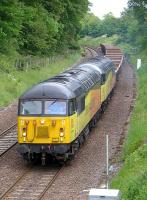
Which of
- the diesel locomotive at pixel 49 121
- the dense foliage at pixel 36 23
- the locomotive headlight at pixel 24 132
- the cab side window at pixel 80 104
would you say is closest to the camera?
the diesel locomotive at pixel 49 121

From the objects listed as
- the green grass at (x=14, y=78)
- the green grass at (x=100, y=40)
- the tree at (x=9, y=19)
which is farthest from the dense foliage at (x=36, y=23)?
the green grass at (x=100, y=40)

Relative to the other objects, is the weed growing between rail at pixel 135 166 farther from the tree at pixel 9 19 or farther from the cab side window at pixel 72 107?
the tree at pixel 9 19

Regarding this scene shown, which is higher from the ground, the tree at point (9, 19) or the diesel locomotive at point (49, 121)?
the tree at point (9, 19)

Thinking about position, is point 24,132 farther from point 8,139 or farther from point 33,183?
point 8,139

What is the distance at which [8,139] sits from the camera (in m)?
25.6

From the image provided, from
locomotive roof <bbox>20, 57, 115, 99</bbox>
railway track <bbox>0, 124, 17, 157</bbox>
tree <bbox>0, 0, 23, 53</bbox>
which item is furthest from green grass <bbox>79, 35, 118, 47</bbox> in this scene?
locomotive roof <bbox>20, 57, 115, 99</bbox>

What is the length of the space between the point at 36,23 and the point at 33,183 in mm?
31250

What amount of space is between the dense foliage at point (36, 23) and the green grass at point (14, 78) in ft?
6.39

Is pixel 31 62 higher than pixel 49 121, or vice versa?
pixel 31 62

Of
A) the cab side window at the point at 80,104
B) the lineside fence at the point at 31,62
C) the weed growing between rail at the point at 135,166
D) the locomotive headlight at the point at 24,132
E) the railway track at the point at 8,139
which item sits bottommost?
the railway track at the point at 8,139

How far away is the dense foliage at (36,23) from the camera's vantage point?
40.3m

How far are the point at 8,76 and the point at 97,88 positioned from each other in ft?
38.0

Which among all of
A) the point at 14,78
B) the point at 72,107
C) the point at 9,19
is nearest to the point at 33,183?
the point at 72,107

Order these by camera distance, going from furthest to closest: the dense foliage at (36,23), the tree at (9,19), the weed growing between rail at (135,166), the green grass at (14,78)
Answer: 1. the dense foliage at (36,23)
2. the tree at (9,19)
3. the green grass at (14,78)
4. the weed growing between rail at (135,166)
